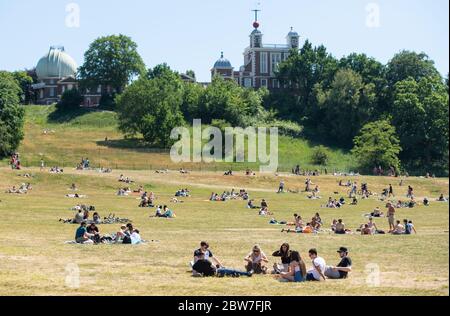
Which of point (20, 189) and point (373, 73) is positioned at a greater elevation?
point (373, 73)

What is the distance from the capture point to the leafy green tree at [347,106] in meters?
129

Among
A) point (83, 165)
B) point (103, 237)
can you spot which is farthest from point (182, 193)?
point (103, 237)

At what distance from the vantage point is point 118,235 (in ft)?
104

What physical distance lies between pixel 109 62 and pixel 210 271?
130080mm

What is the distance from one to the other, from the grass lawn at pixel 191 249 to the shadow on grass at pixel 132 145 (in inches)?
1709

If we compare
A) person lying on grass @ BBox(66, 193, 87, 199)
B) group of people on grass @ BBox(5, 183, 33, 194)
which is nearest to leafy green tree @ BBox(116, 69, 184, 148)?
group of people on grass @ BBox(5, 183, 33, 194)

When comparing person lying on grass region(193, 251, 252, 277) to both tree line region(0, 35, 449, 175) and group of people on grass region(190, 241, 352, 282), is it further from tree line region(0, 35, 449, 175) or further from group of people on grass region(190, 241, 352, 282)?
tree line region(0, 35, 449, 175)

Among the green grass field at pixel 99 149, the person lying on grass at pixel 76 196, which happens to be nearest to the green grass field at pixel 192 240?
the person lying on grass at pixel 76 196

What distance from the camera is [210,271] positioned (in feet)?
75.8

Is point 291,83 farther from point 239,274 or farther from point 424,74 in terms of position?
point 239,274

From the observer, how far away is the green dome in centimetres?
17188

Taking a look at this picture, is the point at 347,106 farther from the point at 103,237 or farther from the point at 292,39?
the point at 103,237

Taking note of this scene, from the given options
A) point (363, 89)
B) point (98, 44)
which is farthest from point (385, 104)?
point (98, 44)
